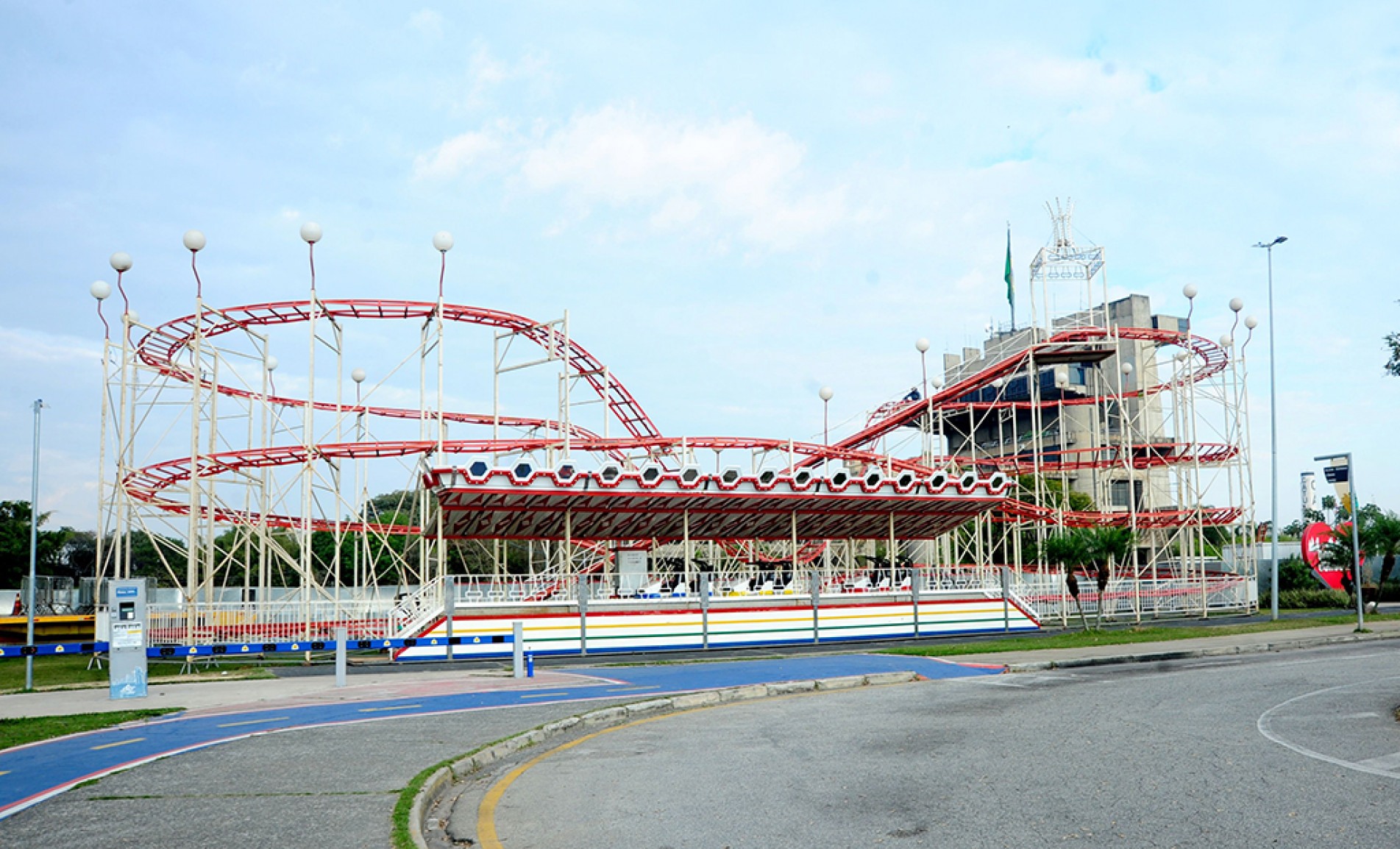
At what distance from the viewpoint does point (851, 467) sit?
191ft

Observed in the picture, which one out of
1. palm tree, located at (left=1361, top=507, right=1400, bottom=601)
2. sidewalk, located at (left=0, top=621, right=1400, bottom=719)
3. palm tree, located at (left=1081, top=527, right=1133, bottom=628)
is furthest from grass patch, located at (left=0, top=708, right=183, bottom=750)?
palm tree, located at (left=1361, top=507, right=1400, bottom=601)

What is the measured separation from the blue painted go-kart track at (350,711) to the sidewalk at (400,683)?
2.24ft

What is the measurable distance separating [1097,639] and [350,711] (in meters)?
19.1

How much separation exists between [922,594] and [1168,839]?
28.4 meters

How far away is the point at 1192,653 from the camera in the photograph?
23.1 metres

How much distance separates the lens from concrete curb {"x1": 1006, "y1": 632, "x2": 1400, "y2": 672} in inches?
821

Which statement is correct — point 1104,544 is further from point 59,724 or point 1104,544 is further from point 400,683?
point 59,724

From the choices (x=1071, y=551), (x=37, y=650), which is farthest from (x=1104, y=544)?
(x=37, y=650)

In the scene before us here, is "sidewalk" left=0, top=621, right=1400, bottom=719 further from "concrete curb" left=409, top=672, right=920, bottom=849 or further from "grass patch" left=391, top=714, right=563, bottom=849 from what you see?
"grass patch" left=391, top=714, right=563, bottom=849

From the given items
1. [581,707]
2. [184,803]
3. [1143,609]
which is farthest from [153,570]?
[184,803]

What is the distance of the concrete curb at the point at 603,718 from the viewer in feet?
27.5

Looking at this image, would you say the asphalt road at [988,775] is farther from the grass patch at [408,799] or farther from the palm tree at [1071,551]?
the palm tree at [1071,551]

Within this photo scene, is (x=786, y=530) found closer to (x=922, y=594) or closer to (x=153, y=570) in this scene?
(x=922, y=594)

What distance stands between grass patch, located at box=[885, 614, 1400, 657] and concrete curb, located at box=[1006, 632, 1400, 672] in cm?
221
